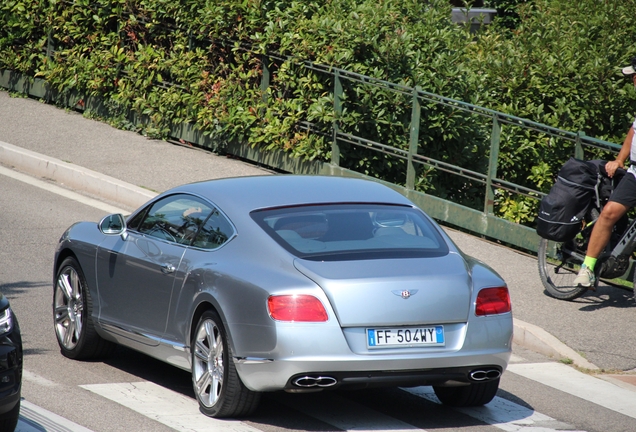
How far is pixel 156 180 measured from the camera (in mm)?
13570

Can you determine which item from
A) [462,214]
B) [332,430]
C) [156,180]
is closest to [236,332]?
[332,430]

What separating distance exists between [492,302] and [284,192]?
1.50 m

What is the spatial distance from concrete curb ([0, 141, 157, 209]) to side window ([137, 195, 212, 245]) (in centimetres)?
525

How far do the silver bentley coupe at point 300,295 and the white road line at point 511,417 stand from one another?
98 mm

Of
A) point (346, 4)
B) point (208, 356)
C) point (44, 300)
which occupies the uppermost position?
point (346, 4)

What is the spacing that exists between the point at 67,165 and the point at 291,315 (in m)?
8.96

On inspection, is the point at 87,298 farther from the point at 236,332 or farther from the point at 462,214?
the point at 462,214

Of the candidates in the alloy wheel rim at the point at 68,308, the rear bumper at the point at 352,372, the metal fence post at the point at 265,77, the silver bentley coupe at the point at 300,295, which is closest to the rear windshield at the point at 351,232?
the silver bentley coupe at the point at 300,295

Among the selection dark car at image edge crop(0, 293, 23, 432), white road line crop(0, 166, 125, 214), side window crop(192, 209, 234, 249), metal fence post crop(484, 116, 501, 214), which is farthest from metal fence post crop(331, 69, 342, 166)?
dark car at image edge crop(0, 293, 23, 432)

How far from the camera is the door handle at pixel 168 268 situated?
6.62 m

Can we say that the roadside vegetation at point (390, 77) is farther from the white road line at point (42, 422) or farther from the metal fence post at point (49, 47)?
the white road line at point (42, 422)

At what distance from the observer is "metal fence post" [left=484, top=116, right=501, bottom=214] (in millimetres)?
11461

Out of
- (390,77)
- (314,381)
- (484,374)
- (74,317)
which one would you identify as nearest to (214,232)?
(314,381)

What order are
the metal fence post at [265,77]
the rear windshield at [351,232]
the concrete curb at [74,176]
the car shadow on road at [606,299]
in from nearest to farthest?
the rear windshield at [351,232]
the car shadow on road at [606,299]
the concrete curb at [74,176]
the metal fence post at [265,77]
